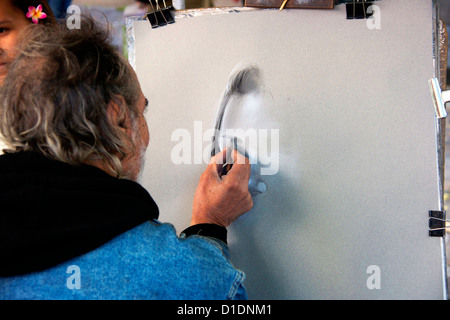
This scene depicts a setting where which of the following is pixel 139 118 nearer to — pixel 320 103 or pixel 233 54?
pixel 233 54

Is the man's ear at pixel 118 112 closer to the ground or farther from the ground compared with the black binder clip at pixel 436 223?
farther from the ground

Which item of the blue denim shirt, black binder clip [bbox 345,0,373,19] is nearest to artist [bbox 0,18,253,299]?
the blue denim shirt

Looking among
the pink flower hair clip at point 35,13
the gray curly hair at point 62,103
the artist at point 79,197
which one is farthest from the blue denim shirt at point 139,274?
the pink flower hair clip at point 35,13

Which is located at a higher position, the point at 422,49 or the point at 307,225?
the point at 422,49

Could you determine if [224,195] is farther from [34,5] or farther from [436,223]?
[34,5]

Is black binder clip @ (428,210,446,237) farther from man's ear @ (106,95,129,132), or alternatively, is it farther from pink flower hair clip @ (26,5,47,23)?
pink flower hair clip @ (26,5,47,23)

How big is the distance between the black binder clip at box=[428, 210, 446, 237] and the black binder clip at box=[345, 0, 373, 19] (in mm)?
518

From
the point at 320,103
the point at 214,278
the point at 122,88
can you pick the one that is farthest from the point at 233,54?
the point at 214,278

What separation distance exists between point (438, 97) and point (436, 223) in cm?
31

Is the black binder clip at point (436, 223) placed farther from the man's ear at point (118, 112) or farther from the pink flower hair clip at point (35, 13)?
the pink flower hair clip at point (35, 13)

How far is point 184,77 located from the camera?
1.04 metres

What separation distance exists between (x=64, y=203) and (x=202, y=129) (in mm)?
504

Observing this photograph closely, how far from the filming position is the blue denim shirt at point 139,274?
0.59 metres

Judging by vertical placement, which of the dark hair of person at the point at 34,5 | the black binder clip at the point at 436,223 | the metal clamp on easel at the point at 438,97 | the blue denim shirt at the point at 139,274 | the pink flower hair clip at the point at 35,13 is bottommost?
the black binder clip at the point at 436,223
